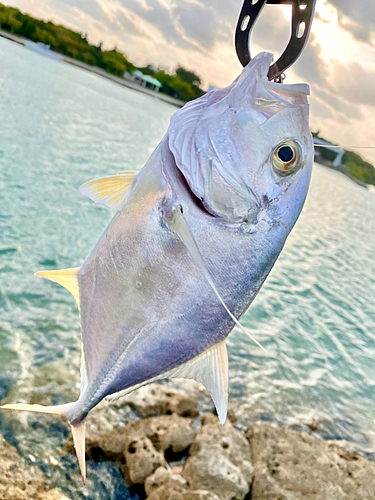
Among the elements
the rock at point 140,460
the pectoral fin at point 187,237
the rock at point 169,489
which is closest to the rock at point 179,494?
the rock at point 169,489

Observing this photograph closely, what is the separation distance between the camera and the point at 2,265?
7562 mm

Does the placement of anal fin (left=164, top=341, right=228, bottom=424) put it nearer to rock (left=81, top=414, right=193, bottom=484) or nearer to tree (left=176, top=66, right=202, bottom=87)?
rock (left=81, top=414, right=193, bottom=484)

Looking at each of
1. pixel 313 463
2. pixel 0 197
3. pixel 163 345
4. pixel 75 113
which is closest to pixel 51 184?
pixel 0 197

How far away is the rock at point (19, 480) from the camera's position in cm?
377

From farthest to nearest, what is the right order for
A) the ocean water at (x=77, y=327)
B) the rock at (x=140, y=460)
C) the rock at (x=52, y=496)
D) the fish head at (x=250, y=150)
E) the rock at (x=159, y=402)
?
1. the rock at (x=159, y=402)
2. the ocean water at (x=77, y=327)
3. the rock at (x=140, y=460)
4. the rock at (x=52, y=496)
5. the fish head at (x=250, y=150)

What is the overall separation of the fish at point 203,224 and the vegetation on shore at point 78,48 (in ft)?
303

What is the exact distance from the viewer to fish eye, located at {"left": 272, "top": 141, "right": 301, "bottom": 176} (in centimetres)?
161

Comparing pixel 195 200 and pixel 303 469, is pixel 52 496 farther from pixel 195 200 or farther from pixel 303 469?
pixel 195 200

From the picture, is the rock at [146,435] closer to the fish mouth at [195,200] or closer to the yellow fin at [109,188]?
the yellow fin at [109,188]

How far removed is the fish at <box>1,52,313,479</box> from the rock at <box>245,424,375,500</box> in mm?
3671

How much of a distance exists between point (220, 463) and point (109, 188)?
4053mm

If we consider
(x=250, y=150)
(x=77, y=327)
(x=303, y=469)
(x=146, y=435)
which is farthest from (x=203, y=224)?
(x=77, y=327)

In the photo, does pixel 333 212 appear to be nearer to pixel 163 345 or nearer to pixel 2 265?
pixel 2 265

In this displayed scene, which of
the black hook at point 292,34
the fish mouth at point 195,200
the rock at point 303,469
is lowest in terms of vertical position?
the rock at point 303,469
